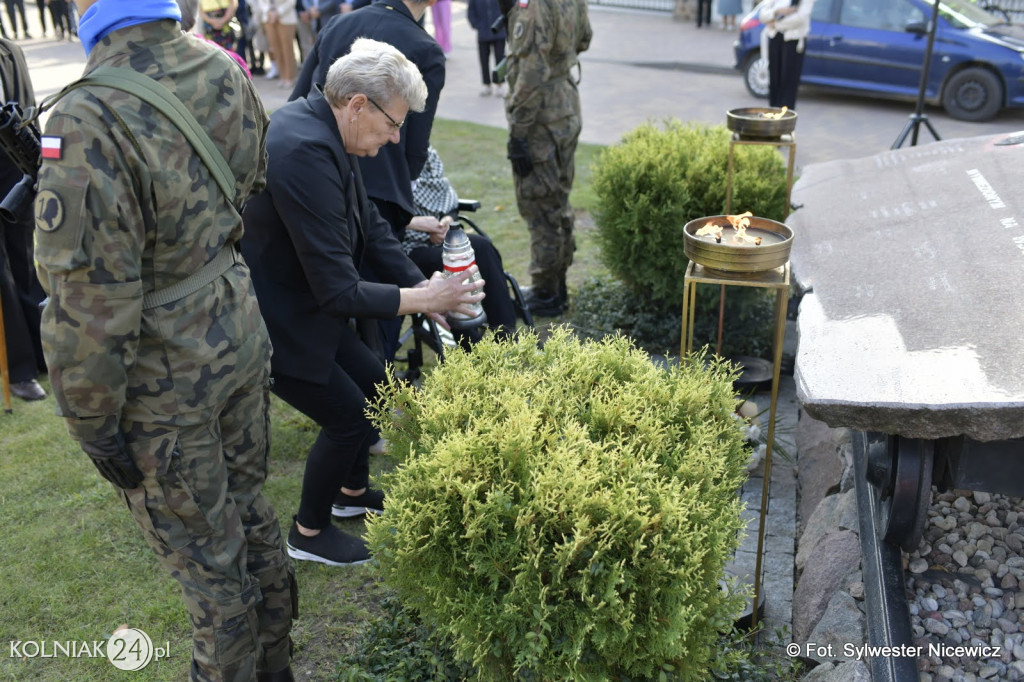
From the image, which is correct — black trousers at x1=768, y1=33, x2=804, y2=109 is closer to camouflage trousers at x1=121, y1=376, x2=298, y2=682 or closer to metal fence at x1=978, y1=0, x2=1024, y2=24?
camouflage trousers at x1=121, y1=376, x2=298, y2=682

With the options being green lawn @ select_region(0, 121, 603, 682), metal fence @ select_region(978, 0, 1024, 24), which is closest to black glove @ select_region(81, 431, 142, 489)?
green lawn @ select_region(0, 121, 603, 682)

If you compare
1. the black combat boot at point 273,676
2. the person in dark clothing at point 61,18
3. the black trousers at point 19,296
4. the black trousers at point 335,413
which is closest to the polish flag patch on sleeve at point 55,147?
the black trousers at point 335,413

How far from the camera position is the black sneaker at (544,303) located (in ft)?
20.5

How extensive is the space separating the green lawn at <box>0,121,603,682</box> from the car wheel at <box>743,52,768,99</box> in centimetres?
953

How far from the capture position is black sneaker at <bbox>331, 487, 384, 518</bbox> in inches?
164

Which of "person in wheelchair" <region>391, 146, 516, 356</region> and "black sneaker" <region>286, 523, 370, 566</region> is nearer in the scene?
"black sneaker" <region>286, 523, 370, 566</region>

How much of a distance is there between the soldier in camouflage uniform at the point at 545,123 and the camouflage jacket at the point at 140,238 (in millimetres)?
3316

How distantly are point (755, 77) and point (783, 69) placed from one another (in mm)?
3806

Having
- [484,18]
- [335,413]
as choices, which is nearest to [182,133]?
[335,413]

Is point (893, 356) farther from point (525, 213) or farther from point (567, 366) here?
point (525, 213)

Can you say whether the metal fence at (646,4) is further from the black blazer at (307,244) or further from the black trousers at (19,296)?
the black blazer at (307,244)

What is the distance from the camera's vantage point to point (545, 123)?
5.83m

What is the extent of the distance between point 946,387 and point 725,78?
12604 mm

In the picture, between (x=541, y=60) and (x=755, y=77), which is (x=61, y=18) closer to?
(x=755, y=77)
